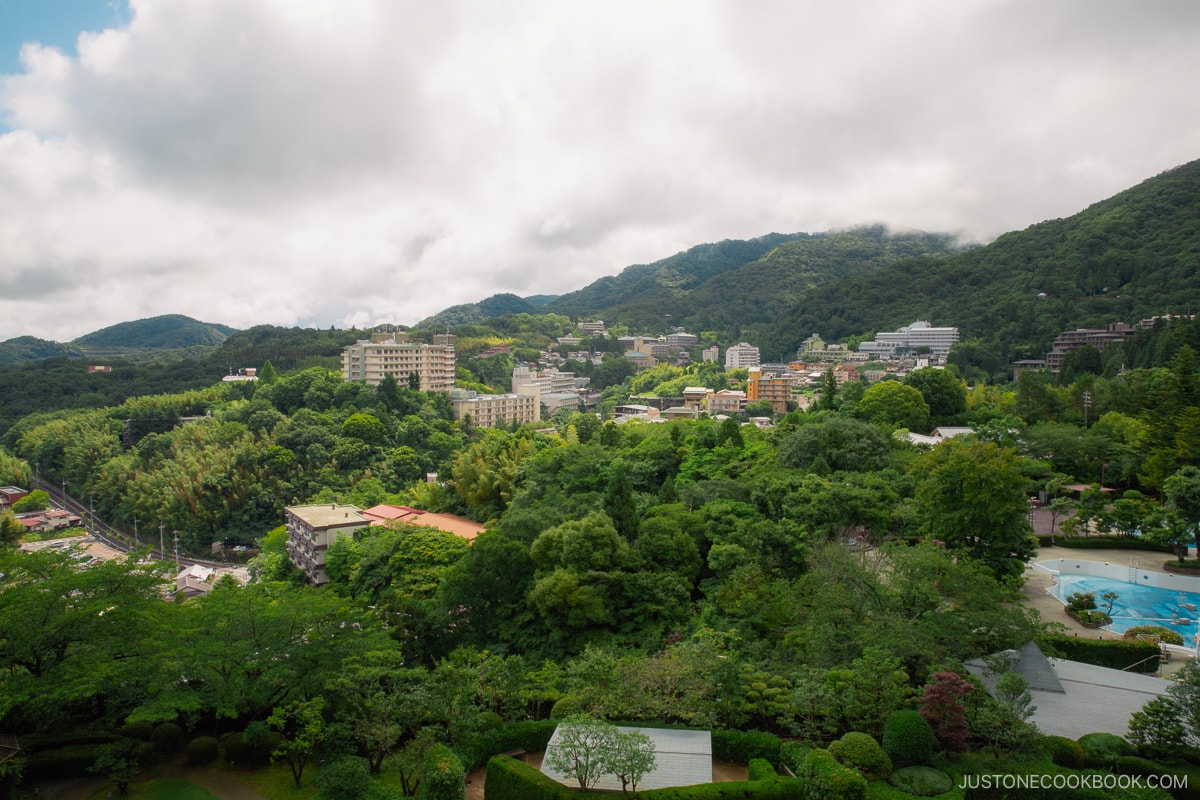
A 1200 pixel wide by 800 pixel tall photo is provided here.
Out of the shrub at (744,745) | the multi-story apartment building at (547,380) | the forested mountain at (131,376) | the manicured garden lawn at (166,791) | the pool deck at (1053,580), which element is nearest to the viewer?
the shrub at (744,745)

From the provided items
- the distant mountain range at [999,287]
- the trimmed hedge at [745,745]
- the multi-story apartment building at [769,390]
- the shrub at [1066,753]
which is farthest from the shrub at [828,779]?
the distant mountain range at [999,287]

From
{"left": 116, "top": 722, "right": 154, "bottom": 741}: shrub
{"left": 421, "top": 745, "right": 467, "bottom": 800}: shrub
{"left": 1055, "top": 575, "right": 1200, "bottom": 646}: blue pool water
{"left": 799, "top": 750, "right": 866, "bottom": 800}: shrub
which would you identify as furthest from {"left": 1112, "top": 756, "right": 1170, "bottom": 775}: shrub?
{"left": 116, "top": 722, "right": 154, "bottom": 741}: shrub

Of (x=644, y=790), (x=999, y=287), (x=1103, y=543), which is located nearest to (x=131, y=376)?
(x=644, y=790)

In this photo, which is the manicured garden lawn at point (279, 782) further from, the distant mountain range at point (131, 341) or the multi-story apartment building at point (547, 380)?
the distant mountain range at point (131, 341)

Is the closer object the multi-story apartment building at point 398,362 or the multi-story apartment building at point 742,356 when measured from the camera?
the multi-story apartment building at point 398,362

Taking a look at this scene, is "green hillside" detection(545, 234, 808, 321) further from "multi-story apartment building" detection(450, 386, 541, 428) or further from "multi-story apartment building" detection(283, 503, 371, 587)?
"multi-story apartment building" detection(283, 503, 371, 587)

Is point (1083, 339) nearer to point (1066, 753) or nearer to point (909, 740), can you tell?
point (1066, 753)
